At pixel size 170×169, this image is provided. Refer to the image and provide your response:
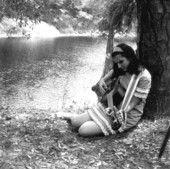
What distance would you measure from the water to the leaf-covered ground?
23.1ft

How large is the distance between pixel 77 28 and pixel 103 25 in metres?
54.8

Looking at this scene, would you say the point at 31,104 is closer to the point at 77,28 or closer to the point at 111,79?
the point at 111,79

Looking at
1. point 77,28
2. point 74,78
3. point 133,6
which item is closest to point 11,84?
point 74,78

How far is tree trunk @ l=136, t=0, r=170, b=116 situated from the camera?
4.02 metres

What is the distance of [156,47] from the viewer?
4168mm

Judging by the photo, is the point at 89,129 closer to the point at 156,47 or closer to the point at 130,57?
the point at 130,57

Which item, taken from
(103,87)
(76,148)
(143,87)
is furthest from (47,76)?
(76,148)

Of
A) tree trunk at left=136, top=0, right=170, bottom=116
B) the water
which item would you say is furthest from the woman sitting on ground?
the water

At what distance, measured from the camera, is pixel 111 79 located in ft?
14.2

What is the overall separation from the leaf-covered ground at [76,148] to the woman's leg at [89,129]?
0.07 m

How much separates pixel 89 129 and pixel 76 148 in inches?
13.4

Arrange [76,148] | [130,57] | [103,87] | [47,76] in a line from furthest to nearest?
[47,76], [103,87], [130,57], [76,148]

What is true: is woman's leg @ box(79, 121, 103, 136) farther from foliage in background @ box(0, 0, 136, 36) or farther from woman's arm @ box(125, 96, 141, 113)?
foliage in background @ box(0, 0, 136, 36)

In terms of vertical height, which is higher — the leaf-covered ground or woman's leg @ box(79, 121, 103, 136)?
woman's leg @ box(79, 121, 103, 136)
